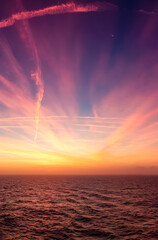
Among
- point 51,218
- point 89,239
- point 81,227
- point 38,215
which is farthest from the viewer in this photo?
point 38,215

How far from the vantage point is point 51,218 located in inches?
958

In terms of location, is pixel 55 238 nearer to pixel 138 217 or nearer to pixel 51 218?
pixel 51 218

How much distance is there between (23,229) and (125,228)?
40.6 feet

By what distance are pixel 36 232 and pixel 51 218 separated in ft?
18.1

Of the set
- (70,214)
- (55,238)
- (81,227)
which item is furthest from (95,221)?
(55,238)

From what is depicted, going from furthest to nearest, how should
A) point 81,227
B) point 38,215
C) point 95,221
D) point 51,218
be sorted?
point 38,215 < point 51,218 < point 95,221 < point 81,227

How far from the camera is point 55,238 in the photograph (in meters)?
17.4

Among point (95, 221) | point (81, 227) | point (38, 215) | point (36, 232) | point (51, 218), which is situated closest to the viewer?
point (36, 232)

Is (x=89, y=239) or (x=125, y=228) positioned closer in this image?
(x=89, y=239)

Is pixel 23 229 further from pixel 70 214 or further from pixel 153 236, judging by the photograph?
pixel 153 236

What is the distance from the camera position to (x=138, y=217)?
24.8 meters

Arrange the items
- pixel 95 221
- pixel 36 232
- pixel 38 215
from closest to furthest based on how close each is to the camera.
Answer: pixel 36 232 < pixel 95 221 < pixel 38 215

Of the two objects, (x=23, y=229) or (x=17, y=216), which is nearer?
(x=23, y=229)

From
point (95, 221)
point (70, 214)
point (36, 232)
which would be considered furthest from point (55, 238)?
point (70, 214)
